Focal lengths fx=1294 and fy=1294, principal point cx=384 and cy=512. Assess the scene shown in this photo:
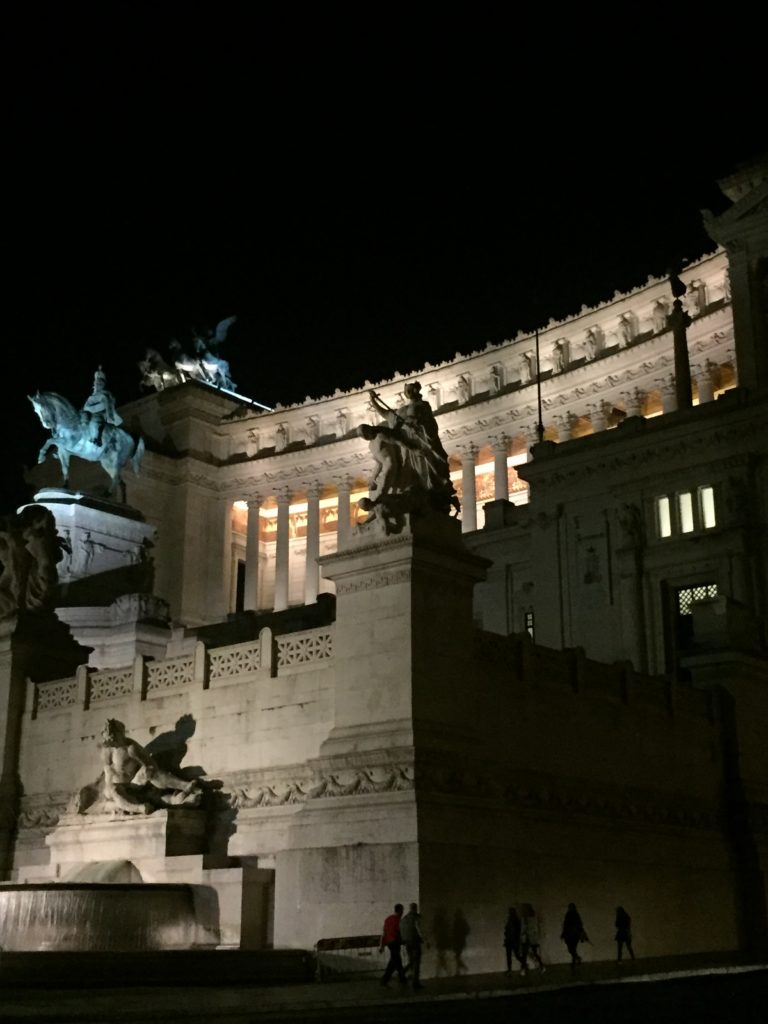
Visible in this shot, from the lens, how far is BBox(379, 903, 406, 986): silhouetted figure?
19.1 m

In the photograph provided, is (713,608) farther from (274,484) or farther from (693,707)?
(274,484)

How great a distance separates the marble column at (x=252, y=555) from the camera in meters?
86.4

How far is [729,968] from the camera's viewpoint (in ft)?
72.5

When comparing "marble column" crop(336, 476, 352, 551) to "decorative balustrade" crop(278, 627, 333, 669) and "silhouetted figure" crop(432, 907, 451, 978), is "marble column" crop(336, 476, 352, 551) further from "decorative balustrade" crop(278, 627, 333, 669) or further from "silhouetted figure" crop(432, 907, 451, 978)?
"silhouetted figure" crop(432, 907, 451, 978)

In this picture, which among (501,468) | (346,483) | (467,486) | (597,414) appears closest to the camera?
(597,414)

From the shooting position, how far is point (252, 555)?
88438mm

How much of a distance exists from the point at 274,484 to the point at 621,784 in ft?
209

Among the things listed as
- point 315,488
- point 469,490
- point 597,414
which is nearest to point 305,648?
point 597,414

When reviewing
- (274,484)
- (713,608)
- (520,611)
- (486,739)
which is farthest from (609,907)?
(274,484)

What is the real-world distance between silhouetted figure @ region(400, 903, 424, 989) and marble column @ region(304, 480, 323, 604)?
6127cm

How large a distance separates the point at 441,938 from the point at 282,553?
66.1 meters

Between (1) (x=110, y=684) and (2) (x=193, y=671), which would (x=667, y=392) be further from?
(2) (x=193, y=671)

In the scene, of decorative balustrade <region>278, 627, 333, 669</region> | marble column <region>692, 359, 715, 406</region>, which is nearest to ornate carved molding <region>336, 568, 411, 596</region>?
decorative balustrade <region>278, 627, 333, 669</region>

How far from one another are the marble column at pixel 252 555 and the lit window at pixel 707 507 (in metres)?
44.1
